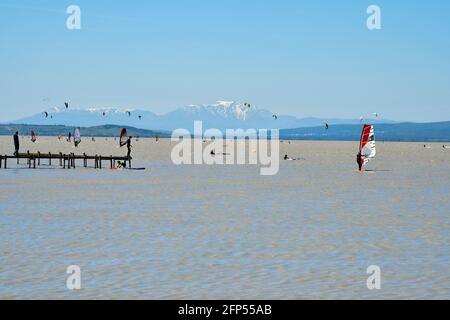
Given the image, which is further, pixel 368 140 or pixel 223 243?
pixel 368 140

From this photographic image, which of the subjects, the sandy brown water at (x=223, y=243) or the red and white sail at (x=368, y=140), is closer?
the sandy brown water at (x=223, y=243)

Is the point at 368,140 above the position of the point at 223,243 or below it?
above

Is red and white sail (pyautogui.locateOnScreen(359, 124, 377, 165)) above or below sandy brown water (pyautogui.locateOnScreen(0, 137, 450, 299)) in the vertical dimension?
above

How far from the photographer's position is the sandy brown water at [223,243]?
19.6 meters

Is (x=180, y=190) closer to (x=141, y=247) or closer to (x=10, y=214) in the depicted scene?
(x=10, y=214)

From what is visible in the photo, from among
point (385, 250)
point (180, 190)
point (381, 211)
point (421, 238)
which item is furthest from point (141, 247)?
point (180, 190)

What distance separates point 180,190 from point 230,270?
29.3 m

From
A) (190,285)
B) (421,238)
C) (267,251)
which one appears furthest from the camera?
(421,238)

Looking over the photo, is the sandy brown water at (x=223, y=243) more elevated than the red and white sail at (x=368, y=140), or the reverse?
the red and white sail at (x=368, y=140)

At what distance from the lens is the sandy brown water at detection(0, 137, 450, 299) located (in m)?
19.6

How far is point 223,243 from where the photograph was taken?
26.6 metres

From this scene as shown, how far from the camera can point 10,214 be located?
3478cm

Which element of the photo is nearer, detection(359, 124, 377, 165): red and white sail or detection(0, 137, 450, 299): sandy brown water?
detection(0, 137, 450, 299): sandy brown water
